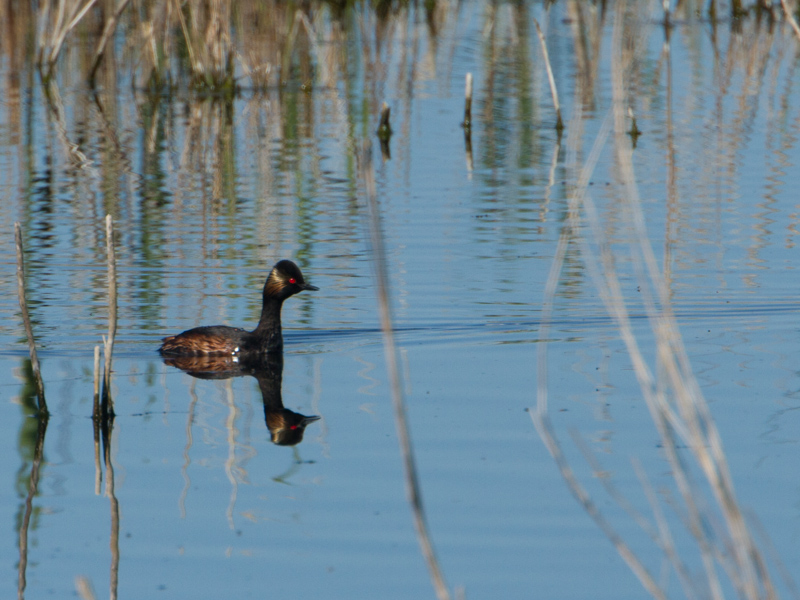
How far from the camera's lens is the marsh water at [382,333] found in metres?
5.21

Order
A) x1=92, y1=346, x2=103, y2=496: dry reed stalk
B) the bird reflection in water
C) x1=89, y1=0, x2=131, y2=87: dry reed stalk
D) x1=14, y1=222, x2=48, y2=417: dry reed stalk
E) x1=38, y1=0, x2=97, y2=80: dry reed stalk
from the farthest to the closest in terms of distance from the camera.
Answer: x1=38, y1=0, x2=97, y2=80: dry reed stalk
x1=89, y1=0, x2=131, y2=87: dry reed stalk
the bird reflection in water
x1=14, y1=222, x2=48, y2=417: dry reed stalk
x1=92, y1=346, x2=103, y2=496: dry reed stalk

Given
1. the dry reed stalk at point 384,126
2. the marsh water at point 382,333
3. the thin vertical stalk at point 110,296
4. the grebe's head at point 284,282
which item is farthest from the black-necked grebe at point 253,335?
the dry reed stalk at point 384,126

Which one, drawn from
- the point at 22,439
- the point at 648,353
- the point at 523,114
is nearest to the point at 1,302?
the point at 22,439

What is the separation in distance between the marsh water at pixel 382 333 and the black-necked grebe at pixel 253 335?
22 centimetres

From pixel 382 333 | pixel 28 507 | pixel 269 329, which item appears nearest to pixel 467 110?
pixel 382 333

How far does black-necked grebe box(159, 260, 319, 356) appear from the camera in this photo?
8.37 metres

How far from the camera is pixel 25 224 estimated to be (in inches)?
480

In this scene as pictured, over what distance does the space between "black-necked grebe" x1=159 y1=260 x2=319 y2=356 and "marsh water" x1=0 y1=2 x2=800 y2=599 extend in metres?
0.22

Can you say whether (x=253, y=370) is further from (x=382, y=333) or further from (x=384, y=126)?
(x=384, y=126)

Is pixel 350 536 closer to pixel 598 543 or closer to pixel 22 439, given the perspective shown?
pixel 598 543

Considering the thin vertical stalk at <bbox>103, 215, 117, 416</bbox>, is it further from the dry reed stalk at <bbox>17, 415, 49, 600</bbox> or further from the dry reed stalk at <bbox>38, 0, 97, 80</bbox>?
the dry reed stalk at <bbox>38, 0, 97, 80</bbox>

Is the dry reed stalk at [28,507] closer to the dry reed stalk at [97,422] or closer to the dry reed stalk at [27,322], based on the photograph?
the dry reed stalk at [27,322]

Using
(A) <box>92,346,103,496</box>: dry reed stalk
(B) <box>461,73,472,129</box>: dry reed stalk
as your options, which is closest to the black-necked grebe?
(A) <box>92,346,103,496</box>: dry reed stalk

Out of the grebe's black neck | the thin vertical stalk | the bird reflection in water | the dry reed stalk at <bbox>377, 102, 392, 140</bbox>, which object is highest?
the thin vertical stalk
